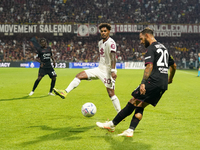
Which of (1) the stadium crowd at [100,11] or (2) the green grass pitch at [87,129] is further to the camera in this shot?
(1) the stadium crowd at [100,11]

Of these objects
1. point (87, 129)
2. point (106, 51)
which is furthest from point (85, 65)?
point (87, 129)

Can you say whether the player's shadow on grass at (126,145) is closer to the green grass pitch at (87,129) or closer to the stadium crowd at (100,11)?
the green grass pitch at (87,129)

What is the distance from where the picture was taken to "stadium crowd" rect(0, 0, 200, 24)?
158 feet

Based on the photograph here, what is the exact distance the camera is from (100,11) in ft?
163

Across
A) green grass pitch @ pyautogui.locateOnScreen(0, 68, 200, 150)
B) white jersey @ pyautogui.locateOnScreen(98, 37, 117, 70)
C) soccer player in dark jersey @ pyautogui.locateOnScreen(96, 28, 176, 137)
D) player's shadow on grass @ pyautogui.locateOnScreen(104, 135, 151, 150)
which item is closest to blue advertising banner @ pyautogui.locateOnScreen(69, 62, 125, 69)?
green grass pitch @ pyautogui.locateOnScreen(0, 68, 200, 150)

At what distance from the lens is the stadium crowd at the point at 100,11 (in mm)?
48125

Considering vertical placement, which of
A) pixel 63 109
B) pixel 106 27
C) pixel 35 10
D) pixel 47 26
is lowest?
pixel 63 109

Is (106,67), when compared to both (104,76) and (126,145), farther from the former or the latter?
(126,145)

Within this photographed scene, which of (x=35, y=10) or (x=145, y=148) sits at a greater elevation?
(x=35, y=10)

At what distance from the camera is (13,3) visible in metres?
49.6

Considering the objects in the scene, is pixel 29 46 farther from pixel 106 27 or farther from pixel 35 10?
pixel 106 27

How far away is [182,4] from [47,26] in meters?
26.5

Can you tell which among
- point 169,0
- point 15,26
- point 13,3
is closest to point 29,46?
point 15,26

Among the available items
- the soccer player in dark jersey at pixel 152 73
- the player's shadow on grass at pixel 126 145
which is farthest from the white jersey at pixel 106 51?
the player's shadow on grass at pixel 126 145
